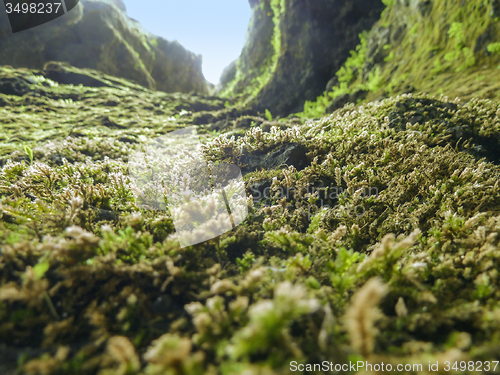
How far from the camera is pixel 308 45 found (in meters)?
18.7

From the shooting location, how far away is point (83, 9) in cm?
2961

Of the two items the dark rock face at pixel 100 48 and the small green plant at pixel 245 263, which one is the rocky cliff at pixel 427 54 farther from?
the dark rock face at pixel 100 48

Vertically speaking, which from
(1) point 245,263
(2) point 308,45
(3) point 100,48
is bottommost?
(1) point 245,263

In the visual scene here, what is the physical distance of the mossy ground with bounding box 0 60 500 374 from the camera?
134 centimetres

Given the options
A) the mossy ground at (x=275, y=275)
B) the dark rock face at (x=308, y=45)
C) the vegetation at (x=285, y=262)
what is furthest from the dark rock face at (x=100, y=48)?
the mossy ground at (x=275, y=275)

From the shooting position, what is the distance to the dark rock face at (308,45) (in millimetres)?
16516

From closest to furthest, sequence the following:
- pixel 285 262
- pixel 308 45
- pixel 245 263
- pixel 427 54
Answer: pixel 285 262 → pixel 245 263 → pixel 427 54 → pixel 308 45

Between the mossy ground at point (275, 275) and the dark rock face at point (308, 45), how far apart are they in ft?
50.1

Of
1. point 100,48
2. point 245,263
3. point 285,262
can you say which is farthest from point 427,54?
Result: point 100,48

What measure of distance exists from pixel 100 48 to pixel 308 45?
2581 cm

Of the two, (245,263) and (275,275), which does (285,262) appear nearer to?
(275,275)

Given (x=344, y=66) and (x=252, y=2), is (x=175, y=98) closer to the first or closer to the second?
(x=344, y=66)

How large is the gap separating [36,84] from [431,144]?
73.7 ft

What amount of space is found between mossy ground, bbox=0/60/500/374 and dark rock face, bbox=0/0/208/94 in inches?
1042
